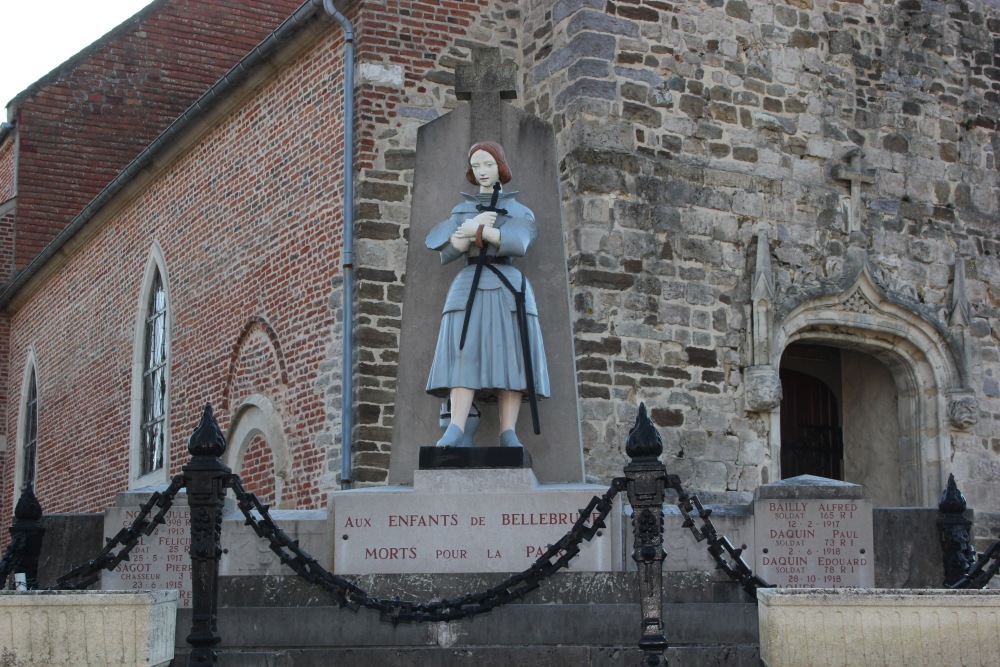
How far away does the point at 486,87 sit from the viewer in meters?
9.82

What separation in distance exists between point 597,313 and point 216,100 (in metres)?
5.98

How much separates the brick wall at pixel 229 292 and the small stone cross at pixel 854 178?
4.78 metres

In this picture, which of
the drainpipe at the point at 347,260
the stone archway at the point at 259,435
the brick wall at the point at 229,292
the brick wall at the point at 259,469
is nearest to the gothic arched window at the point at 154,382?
the brick wall at the point at 229,292

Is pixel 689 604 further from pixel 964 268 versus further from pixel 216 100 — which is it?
pixel 216 100

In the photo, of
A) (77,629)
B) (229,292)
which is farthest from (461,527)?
(229,292)

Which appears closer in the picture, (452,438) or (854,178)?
(452,438)

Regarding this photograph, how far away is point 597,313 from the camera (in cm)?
1352

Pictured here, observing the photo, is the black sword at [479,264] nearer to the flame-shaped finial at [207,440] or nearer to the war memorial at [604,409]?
the war memorial at [604,409]

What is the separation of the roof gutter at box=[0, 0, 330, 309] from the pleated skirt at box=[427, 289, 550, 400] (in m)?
6.49

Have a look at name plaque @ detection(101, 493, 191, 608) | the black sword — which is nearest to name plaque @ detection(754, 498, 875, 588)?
the black sword

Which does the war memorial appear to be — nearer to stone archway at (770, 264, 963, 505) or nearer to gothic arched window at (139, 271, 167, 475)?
stone archway at (770, 264, 963, 505)

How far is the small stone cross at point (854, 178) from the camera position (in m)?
14.8

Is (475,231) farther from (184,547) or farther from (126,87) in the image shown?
(126,87)

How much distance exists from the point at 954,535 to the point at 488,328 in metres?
3.15
